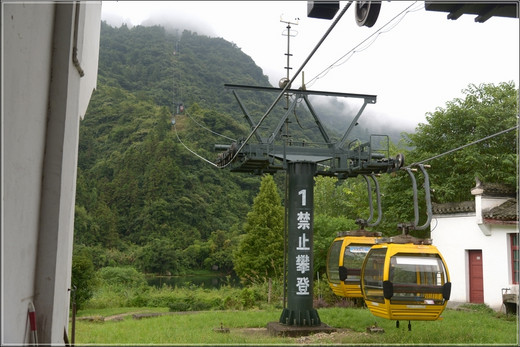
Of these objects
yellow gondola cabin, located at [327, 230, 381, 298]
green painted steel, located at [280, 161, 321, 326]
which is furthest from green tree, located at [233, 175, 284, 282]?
yellow gondola cabin, located at [327, 230, 381, 298]

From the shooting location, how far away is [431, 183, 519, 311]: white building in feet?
46.9

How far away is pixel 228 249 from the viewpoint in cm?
4897

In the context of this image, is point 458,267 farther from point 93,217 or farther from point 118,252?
point 93,217

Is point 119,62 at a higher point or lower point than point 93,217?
higher

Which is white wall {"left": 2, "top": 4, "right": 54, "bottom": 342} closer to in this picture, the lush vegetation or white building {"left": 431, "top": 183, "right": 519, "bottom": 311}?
the lush vegetation

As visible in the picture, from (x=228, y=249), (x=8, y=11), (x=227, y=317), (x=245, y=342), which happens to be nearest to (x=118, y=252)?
(x=228, y=249)

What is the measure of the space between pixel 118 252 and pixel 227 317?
38379 mm

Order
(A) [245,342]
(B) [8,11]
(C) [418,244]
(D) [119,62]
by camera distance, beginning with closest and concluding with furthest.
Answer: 1. (B) [8,11]
2. (C) [418,244]
3. (A) [245,342]
4. (D) [119,62]

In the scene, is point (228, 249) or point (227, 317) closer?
point (227, 317)

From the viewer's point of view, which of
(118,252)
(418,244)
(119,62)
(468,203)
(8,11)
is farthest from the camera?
(119,62)

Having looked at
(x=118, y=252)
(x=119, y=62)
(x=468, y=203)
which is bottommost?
(x=118, y=252)

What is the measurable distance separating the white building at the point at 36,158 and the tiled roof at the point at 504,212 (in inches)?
533

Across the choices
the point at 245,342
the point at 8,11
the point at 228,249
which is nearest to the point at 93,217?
the point at 228,249

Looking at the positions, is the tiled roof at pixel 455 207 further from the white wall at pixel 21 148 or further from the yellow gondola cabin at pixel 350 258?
the white wall at pixel 21 148
